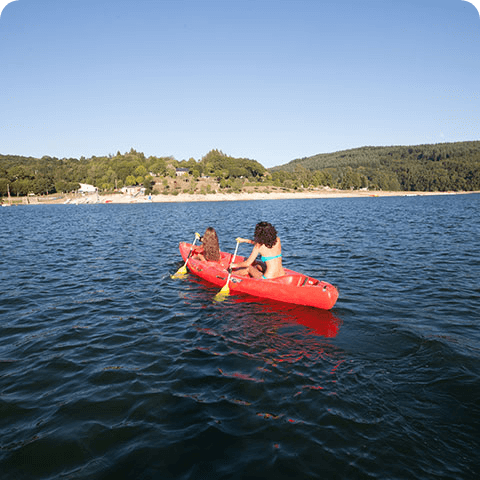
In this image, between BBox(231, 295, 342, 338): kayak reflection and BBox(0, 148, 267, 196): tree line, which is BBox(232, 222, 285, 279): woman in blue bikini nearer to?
BBox(231, 295, 342, 338): kayak reflection

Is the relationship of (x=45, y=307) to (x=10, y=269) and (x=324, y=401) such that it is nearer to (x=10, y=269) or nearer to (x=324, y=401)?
(x=10, y=269)

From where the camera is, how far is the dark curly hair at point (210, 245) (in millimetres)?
12883

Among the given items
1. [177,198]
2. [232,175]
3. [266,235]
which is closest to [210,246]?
[266,235]

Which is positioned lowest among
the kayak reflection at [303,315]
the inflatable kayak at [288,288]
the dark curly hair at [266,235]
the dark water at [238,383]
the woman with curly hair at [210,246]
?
the kayak reflection at [303,315]

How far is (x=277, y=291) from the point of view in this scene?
390 inches

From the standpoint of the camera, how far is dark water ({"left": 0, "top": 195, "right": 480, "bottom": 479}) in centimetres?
402

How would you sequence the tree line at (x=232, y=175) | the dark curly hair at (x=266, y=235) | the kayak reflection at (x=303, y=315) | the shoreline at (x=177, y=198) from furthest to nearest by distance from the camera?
the tree line at (x=232, y=175) → the shoreline at (x=177, y=198) → the dark curly hair at (x=266, y=235) → the kayak reflection at (x=303, y=315)

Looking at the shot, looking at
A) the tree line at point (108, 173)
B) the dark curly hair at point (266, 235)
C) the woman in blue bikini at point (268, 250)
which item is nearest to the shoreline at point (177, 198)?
the tree line at point (108, 173)

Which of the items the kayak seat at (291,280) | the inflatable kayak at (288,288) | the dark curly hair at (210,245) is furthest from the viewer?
the dark curly hair at (210,245)

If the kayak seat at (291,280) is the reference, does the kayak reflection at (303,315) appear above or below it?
below

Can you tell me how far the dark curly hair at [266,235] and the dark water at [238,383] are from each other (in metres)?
1.96

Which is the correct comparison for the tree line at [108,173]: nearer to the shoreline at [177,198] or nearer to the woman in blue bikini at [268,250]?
the shoreline at [177,198]

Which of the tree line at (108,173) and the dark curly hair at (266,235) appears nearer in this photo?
the dark curly hair at (266,235)

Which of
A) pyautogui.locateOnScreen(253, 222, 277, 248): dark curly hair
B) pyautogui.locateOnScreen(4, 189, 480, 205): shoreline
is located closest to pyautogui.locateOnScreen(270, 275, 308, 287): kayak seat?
pyautogui.locateOnScreen(253, 222, 277, 248): dark curly hair
